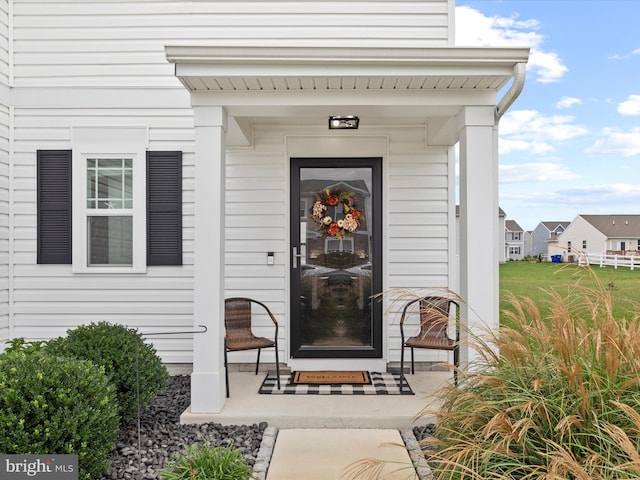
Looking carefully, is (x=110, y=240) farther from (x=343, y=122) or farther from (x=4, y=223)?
(x=343, y=122)

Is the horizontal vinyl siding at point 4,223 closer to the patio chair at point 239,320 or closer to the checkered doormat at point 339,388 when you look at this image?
the patio chair at point 239,320

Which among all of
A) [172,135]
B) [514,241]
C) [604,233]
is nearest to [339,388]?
[172,135]

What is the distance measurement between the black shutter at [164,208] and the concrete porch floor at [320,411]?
166cm

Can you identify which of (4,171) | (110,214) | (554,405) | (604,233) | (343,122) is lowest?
(554,405)

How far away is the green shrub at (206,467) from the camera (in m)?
2.19

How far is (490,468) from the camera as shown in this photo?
1.68 metres

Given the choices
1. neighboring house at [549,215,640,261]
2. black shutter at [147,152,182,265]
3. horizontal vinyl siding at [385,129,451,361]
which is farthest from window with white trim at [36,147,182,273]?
neighboring house at [549,215,640,261]

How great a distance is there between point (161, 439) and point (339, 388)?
1550 millimetres

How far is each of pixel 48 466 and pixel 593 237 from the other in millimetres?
8860

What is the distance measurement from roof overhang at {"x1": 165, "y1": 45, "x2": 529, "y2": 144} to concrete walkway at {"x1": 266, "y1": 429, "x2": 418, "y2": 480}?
2.39m

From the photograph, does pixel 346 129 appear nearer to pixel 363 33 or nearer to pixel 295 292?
pixel 363 33

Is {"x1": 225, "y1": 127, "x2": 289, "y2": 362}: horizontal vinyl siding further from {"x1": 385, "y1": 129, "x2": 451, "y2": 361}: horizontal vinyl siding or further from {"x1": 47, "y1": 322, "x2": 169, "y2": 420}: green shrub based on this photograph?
{"x1": 47, "y1": 322, "x2": 169, "y2": 420}: green shrub

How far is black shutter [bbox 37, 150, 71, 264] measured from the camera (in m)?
4.70

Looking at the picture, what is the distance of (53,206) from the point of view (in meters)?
4.70
